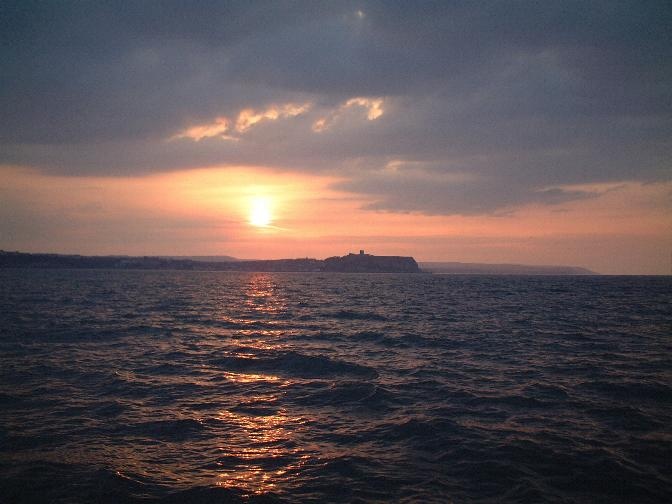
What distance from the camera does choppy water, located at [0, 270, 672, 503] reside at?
36.1ft

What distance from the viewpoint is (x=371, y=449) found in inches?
519

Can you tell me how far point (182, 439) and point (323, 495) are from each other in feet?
18.0

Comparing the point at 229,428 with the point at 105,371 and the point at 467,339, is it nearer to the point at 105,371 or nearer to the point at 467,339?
the point at 105,371

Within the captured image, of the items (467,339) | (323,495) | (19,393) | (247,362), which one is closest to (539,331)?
(467,339)

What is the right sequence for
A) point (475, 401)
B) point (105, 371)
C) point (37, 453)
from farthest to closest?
point (105, 371), point (475, 401), point (37, 453)

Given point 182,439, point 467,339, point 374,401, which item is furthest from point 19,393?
point 467,339

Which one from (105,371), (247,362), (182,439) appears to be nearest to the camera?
(182,439)

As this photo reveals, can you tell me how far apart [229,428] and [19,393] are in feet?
32.0

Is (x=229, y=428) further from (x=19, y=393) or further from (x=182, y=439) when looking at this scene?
(x=19, y=393)

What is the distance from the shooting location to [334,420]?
15.8 metres

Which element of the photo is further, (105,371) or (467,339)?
(467,339)

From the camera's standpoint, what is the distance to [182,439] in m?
13.8

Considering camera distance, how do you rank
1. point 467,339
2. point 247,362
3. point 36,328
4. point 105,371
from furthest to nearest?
point 36,328 → point 467,339 → point 247,362 → point 105,371

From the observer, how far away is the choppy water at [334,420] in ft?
36.1
